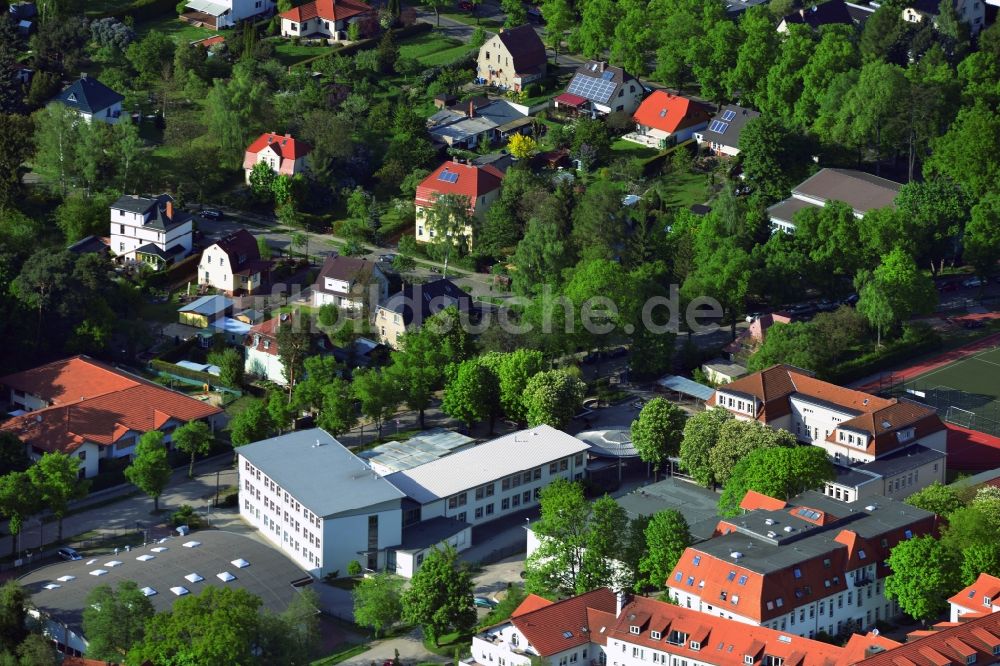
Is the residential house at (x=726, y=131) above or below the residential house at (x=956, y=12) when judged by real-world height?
below

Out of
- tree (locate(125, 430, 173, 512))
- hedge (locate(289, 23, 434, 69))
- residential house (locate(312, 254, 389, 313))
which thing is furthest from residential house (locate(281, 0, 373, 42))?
tree (locate(125, 430, 173, 512))

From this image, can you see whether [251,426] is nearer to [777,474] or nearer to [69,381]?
[69,381]

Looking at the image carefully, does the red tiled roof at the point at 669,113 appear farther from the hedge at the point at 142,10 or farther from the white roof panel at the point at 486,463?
the white roof panel at the point at 486,463

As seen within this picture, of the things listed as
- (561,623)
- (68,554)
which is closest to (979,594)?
(561,623)

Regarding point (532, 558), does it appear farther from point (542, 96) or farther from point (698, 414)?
point (542, 96)

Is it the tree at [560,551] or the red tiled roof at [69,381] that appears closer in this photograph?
the tree at [560,551]

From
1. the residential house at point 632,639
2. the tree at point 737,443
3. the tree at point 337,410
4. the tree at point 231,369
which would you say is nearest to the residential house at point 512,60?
the tree at point 231,369

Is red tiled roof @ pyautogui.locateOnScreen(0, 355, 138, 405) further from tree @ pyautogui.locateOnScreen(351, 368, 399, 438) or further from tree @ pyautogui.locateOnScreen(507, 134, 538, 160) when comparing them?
tree @ pyautogui.locateOnScreen(507, 134, 538, 160)
